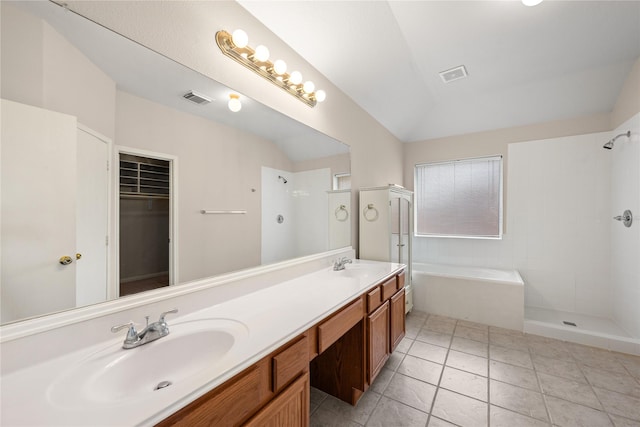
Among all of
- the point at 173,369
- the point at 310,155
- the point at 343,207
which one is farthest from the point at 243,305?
the point at 343,207

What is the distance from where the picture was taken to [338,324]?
4.18ft

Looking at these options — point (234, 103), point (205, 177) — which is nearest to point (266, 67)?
point (234, 103)

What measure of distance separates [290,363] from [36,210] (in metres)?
0.98

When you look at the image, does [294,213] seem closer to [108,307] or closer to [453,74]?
[108,307]

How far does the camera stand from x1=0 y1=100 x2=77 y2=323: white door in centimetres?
72

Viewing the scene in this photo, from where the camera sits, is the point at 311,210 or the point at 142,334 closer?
the point at 142,334

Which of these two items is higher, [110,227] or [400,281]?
[110,227]

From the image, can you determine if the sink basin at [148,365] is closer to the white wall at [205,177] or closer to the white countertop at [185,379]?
the white countertop at [185,379]

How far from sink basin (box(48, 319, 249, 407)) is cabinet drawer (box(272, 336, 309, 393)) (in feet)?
0.52

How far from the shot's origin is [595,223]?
2.78 meters

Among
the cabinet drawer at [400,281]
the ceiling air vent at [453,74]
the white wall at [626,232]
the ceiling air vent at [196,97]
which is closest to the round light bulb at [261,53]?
the ceiling air vent at [196,97]

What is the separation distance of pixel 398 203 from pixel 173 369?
242cm

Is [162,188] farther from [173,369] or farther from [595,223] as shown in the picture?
[595,223]

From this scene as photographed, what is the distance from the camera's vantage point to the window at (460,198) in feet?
10.8
